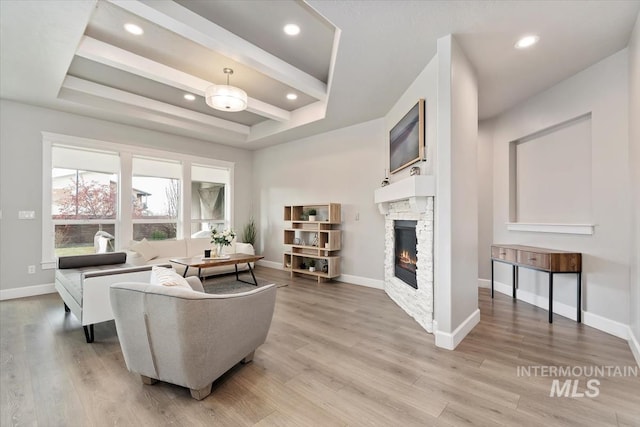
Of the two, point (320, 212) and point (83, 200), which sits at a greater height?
point (83, 200)

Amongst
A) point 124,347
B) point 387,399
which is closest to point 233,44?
point 124,347

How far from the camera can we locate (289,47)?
327 centimetres

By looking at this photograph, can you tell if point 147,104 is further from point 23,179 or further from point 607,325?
point 607,325

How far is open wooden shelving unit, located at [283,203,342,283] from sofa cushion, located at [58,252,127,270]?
279 centimetres

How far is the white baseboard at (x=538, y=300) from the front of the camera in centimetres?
332

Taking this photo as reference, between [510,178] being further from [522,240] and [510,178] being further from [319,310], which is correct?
[319,310]

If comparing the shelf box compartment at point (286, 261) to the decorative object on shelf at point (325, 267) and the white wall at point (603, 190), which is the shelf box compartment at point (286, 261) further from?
the white wall at point (603, 190)

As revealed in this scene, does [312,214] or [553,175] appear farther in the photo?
[312,214]

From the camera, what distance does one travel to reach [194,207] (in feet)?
20.3

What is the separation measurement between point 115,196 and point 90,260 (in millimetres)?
1706

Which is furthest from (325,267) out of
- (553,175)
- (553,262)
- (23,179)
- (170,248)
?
(23,179)

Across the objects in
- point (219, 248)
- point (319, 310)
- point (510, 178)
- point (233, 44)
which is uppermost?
point (233, 44)

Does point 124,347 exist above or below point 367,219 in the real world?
below

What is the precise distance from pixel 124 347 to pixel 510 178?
507cm
